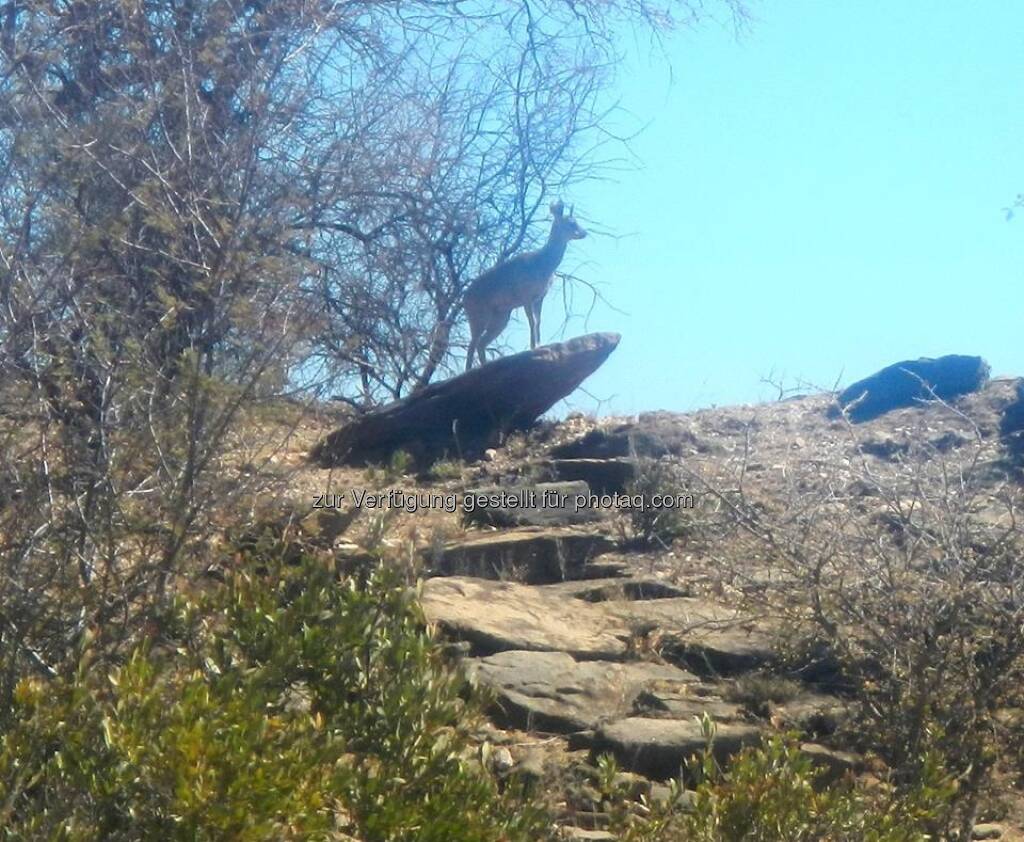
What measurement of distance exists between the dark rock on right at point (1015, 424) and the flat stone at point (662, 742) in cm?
488

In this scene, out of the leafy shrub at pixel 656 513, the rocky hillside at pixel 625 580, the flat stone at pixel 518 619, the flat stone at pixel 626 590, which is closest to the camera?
the rocky hillside at pixel 625 580

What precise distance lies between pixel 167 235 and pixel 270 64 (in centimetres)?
131

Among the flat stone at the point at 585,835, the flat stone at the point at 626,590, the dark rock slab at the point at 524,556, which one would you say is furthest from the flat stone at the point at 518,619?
the flat stone at the point at 585,835

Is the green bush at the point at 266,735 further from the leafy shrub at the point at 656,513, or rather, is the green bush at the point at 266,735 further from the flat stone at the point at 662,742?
the leafy shrub at the point at 656,513

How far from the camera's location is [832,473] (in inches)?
299

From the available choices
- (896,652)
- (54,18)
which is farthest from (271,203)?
(896,652)

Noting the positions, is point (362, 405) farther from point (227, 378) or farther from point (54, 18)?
point (227, 378)

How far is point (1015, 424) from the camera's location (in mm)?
10258

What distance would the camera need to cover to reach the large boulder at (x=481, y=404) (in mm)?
10094

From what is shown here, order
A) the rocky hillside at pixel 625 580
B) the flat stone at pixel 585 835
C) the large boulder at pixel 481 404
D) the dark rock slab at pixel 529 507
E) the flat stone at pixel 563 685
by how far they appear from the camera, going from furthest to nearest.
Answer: the large boulder at pixel 481 404
the dark rock slab at pixel 529 507
the flat stone at pixel 563 685
the rocky hillside at pixel 625 580
the flat stone at pixel 585 835

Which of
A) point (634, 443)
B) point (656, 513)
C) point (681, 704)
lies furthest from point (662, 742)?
point (634, 443)

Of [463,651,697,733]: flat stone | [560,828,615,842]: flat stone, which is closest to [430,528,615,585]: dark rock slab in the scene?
[463,651,697,733]: flat stone

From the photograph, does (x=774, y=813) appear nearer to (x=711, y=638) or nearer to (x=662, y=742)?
(x=662, y=742)

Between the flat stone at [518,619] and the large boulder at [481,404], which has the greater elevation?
the large boulder at [481,404]
